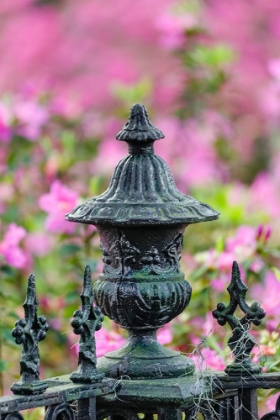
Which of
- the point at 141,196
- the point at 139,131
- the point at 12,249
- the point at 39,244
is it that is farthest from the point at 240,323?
the point at 39,244

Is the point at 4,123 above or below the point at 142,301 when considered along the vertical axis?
above

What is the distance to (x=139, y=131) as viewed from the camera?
1.76 m

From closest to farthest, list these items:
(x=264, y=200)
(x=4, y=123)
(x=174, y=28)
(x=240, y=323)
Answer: (x=240, y=323) → (x=4, y=123) → (x=264, y=200) → (x=174, y=28)

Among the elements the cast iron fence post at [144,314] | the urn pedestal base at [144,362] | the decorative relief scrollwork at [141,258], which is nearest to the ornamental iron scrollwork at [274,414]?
the cast iron fence post at [144,314]

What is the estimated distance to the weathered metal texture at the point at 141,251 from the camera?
1.69 meters

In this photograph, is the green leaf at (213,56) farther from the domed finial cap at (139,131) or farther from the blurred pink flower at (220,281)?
the domed finial cap at (139,131)

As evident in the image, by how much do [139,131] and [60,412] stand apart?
1.85ft

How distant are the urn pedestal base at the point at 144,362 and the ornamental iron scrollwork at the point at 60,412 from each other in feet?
0.50

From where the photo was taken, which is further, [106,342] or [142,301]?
[106,342]

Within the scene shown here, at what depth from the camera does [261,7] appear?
780 centimetres

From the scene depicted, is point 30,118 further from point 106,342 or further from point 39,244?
point 106,342

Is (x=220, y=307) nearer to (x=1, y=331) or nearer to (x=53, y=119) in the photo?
(x=1, y=331)

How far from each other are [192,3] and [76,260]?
2017 mm

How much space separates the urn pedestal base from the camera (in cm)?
170
